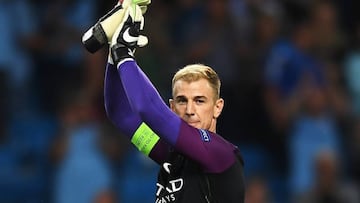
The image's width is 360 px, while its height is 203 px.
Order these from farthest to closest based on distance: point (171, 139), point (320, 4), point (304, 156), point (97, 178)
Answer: point (320, 4), point (304, 156), point (97, 178), point (171, 139)

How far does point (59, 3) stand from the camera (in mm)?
8352

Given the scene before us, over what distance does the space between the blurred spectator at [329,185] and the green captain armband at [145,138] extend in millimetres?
3711

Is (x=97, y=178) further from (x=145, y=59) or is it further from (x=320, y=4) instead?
(x=320, y=4)

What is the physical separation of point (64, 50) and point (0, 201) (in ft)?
4.66

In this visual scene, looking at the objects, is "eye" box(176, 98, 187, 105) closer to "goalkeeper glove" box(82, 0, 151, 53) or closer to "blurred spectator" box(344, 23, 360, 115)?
"goalkeeper glove" box(82, 0, 151, 53)

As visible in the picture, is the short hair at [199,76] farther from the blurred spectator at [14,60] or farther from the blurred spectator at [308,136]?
the blurred spectator at [14,60]

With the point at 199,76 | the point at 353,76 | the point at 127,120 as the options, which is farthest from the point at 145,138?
the point at 353,76

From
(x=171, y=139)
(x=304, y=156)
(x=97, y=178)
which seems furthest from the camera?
(x=304, y=156)

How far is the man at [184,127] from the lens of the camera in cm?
379

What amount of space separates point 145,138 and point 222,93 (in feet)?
12.7

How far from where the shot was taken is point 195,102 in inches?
158

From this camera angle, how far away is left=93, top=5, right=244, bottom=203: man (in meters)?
3.79

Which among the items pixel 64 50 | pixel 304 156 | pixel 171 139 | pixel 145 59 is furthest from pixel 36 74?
pixel 171 139

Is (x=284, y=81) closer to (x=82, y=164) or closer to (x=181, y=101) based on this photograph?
(x=82, y=164)
